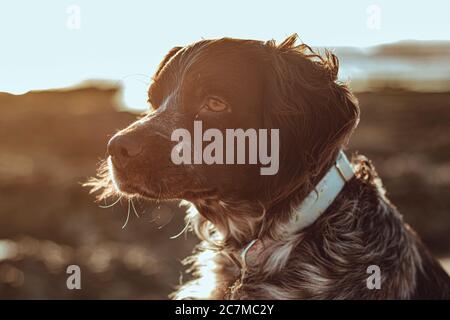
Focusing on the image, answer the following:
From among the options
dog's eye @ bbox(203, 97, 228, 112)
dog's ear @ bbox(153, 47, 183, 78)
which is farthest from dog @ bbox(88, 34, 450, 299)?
dog's ear @ bbox(153, 47, 183, 78)

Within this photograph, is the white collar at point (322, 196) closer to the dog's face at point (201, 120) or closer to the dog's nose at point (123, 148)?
the dog's face at point (201, 120)

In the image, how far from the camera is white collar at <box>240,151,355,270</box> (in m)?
3.17

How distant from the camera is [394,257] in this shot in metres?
3.25

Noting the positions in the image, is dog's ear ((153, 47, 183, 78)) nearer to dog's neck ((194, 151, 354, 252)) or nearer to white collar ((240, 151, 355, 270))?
dog's neck ((194, 151, 354, 252))

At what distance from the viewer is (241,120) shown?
322cm

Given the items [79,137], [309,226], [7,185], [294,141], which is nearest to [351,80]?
[294,141]

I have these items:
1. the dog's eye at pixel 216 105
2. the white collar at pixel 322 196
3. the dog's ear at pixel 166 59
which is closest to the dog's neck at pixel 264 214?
the white collar at pixel 322 196

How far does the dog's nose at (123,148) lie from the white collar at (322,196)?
0.77 meters

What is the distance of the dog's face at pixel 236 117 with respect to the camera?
125 inches

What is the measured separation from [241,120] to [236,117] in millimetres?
30

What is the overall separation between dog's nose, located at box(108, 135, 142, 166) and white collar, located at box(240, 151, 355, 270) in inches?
30.2

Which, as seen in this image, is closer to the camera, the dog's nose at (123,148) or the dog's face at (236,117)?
the dog's nose at (123,148)

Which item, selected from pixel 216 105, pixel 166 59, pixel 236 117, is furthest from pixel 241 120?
pixel 166 59

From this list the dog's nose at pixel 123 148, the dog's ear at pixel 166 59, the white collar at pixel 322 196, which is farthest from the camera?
the dog's ear at pixel 166 59
